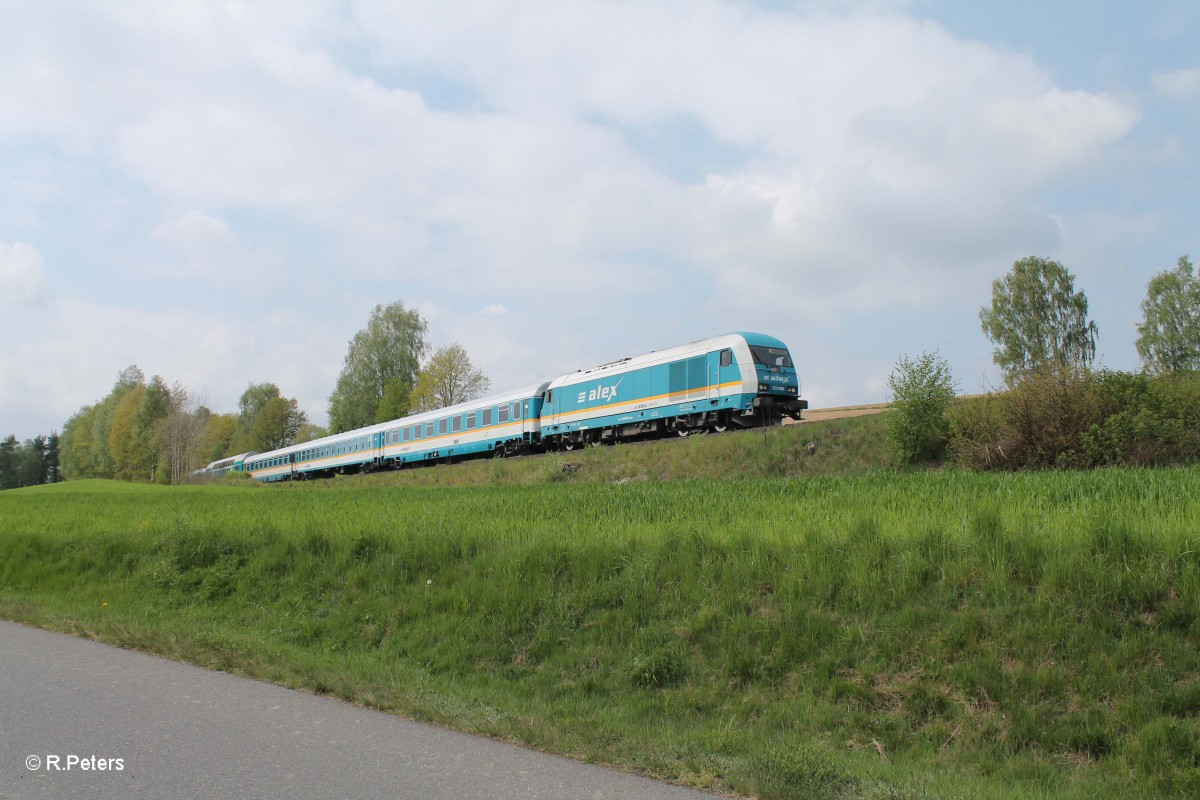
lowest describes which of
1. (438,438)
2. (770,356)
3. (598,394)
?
(438,438)

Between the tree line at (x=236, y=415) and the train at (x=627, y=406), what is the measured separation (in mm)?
29117

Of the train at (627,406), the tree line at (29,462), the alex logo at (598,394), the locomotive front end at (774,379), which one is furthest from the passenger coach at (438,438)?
the tree line at (29,462)

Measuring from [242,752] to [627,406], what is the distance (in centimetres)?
2472

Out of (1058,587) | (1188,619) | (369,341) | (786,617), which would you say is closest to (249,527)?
(786,617)

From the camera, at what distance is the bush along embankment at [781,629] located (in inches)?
236

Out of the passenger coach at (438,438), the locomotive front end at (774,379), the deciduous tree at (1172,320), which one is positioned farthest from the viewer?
the deciduous tree at (1172,320)

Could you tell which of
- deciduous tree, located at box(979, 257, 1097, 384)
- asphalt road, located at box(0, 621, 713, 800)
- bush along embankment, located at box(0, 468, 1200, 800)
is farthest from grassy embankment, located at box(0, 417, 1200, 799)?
deciduous tree, located at box(979, 257, 1097, 384)

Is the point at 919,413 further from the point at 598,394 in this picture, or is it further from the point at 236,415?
the point at 236,415

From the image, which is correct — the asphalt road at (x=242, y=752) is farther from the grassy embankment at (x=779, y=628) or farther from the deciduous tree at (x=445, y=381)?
the deciduous tree at (x=445, y=381)

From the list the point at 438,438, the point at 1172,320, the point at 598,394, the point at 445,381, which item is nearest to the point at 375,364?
the point at 445,381

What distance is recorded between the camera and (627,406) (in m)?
30.0

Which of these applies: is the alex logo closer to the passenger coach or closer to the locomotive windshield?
the passenger coach

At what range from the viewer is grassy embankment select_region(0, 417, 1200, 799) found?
19.7 feet

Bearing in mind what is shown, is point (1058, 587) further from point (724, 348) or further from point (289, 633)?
point (724, 348)
